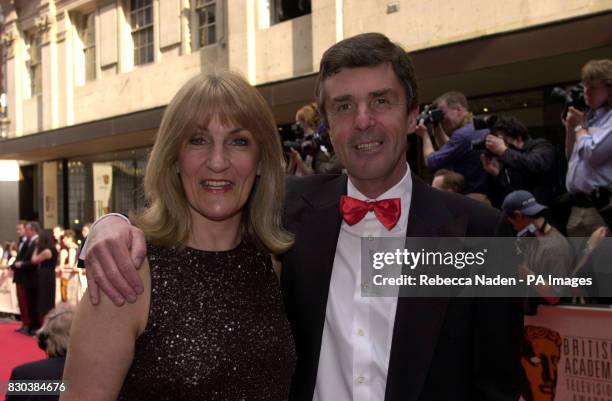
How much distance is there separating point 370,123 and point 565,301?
2471mm

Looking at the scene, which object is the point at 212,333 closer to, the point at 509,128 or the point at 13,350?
the point at 509,128

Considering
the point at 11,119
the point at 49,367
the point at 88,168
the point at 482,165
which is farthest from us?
the point at 11,119

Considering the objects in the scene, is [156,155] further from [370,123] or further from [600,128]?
[600,128]

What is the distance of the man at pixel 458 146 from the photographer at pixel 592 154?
34.4 inches

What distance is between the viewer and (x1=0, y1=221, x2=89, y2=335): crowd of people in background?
11.6m

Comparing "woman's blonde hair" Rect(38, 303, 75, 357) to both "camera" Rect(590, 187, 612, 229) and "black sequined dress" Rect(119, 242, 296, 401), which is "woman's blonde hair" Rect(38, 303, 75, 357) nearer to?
"black sequined dress" Rect(119, 242, 296, 401)

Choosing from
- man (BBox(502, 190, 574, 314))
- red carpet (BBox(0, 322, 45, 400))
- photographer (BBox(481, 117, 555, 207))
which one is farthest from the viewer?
red carpet (BBox(0, 322, 45, 400))

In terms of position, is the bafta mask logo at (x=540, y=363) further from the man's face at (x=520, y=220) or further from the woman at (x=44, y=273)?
the woman at (x=44, y=273)

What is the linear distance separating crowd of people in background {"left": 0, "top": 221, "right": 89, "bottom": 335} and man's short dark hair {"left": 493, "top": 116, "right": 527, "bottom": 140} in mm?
8119

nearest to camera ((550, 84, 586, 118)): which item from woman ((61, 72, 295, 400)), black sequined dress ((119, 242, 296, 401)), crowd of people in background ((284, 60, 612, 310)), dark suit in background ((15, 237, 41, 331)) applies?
crowd of people in background ((284, 60, 612, 310))

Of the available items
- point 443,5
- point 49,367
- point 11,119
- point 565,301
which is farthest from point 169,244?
point 11,119

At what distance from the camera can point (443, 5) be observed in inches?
363

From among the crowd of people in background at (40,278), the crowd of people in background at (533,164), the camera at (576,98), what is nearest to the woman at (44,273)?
the crowd of people in background at (40,278)

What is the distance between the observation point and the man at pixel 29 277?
460 inches
